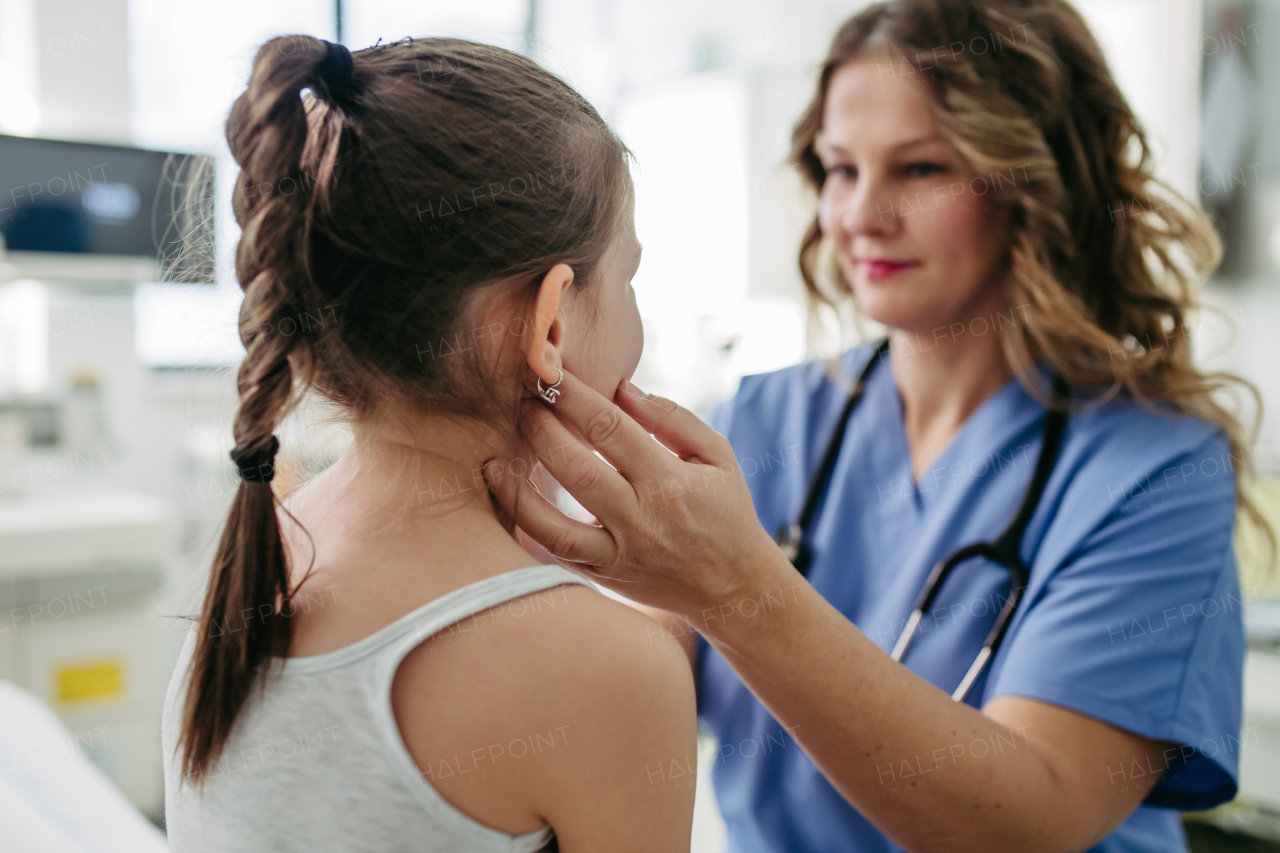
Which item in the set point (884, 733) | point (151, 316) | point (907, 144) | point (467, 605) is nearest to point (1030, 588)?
point (884, 733)

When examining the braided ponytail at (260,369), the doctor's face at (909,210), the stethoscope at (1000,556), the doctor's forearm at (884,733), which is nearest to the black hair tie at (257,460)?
the braided ponytail at (260,369)

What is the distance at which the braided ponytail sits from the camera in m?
0.61

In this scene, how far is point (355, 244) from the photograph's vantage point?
2.10ft

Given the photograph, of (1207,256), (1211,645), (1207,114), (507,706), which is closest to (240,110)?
(507,706)

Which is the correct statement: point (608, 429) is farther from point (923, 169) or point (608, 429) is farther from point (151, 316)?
point (151, 316)

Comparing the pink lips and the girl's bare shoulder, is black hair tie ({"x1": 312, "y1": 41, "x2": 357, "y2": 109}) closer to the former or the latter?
the girl's bare shoulder

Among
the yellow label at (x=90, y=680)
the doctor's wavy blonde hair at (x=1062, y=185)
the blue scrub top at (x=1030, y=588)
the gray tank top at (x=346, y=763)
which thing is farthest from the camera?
the yellow label at (x=90, y=680)

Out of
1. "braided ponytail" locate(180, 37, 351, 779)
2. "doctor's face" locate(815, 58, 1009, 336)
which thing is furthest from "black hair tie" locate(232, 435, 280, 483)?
"doctor's face" locate(815, 58, 1009, 336)

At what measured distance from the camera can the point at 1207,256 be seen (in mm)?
1206

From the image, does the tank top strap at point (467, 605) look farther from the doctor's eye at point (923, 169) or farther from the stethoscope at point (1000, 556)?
the doctor's eye at point (923, 169)

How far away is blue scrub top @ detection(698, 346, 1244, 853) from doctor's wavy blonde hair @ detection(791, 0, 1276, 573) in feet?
0.23

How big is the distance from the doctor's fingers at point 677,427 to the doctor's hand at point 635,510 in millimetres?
24

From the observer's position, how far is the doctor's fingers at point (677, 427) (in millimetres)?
773

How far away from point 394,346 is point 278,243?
0.11m
